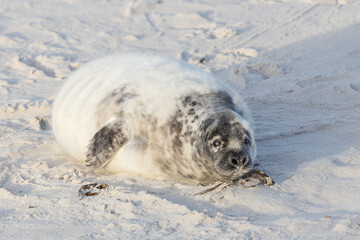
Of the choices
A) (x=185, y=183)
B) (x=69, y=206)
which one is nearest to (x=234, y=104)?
(x=185, y=183)

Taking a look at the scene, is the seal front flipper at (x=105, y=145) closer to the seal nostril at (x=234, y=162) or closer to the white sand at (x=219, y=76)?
the white sand at (x=219, y=76)

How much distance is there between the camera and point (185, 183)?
3.65 meters

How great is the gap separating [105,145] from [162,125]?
39 cm

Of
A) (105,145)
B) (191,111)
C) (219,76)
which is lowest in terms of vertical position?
(105,145)

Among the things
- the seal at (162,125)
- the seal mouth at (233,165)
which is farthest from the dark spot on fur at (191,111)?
the seal mouth at (233,165)

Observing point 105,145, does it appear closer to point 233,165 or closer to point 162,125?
point 162,125

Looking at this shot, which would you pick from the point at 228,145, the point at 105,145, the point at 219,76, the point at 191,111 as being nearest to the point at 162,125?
the point at 191,111

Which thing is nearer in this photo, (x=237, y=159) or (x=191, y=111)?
(x=237, y=159)

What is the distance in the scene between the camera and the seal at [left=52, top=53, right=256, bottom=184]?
3.38 metres

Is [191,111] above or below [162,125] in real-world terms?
above

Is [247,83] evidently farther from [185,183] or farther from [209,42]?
[185,183]

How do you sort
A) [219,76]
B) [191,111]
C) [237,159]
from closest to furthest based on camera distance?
[237,159] → [191,111] → [219,76]

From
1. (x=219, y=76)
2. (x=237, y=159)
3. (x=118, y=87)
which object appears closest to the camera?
(x=237, y=159)

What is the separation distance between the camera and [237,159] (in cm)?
326
